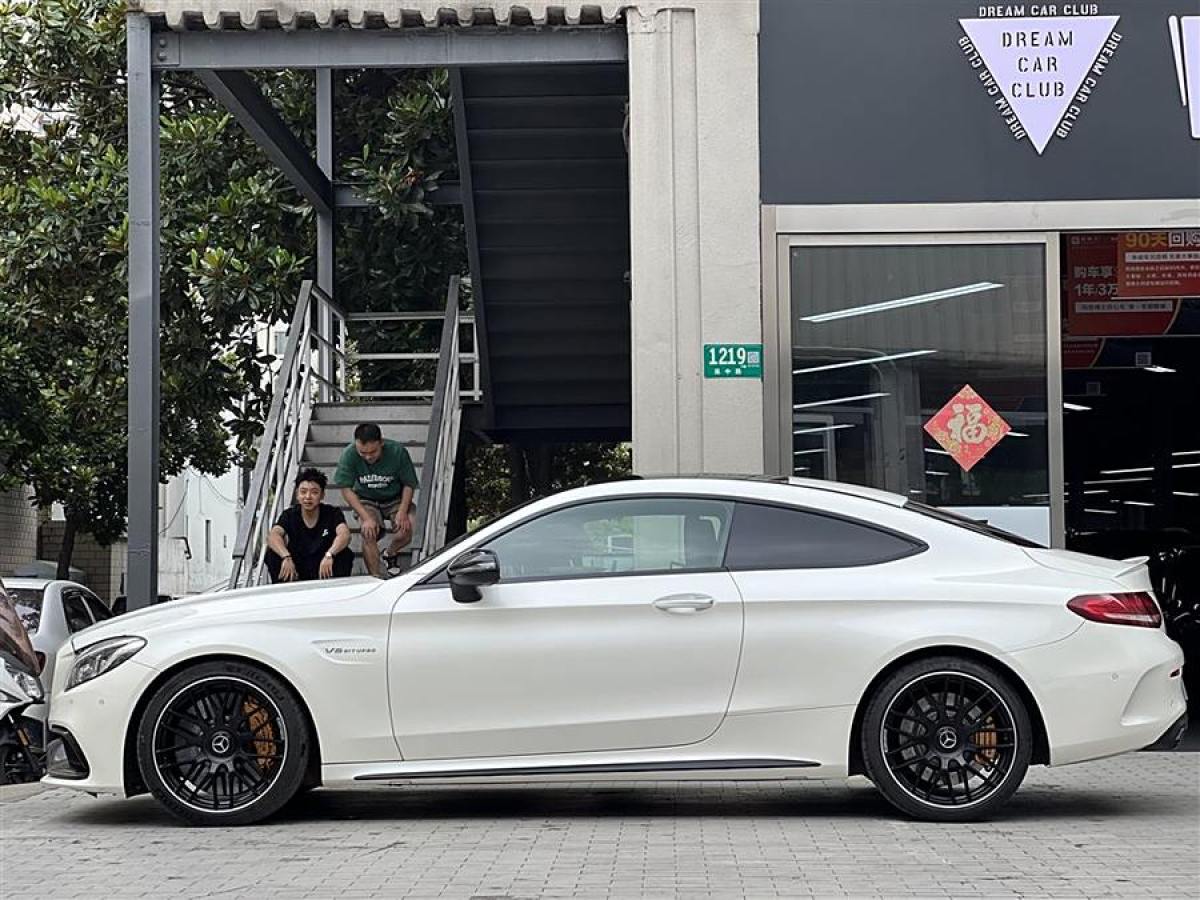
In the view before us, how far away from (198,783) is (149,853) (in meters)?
0.66

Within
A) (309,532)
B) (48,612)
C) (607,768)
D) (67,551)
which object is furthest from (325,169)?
(607,768)

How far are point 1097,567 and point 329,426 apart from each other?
882 cm

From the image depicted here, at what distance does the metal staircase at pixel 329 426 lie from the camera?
1361 centimetres

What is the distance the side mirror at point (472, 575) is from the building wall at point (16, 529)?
23475 millimetres

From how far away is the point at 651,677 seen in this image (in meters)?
8.30

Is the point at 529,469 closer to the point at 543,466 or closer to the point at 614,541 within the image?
the point at 543,466

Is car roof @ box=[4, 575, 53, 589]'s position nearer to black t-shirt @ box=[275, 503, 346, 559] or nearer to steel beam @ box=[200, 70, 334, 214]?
black t-shirt @ box=[275, 503, 346, 559]

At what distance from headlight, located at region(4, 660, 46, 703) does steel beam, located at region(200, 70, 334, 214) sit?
157 inches

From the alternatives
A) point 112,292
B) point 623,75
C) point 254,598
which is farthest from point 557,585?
point 112,292

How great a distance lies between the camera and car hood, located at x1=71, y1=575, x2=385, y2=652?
Result: 8.50 meters

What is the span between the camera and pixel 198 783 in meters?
8.44

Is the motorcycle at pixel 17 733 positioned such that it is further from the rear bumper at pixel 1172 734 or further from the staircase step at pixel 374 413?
the rear bumper at pixel 1172 734

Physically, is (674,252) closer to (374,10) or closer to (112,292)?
(374,10)

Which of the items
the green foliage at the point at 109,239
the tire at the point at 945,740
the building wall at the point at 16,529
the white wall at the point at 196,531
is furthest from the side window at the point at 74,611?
the white wall at the point at 196,531
